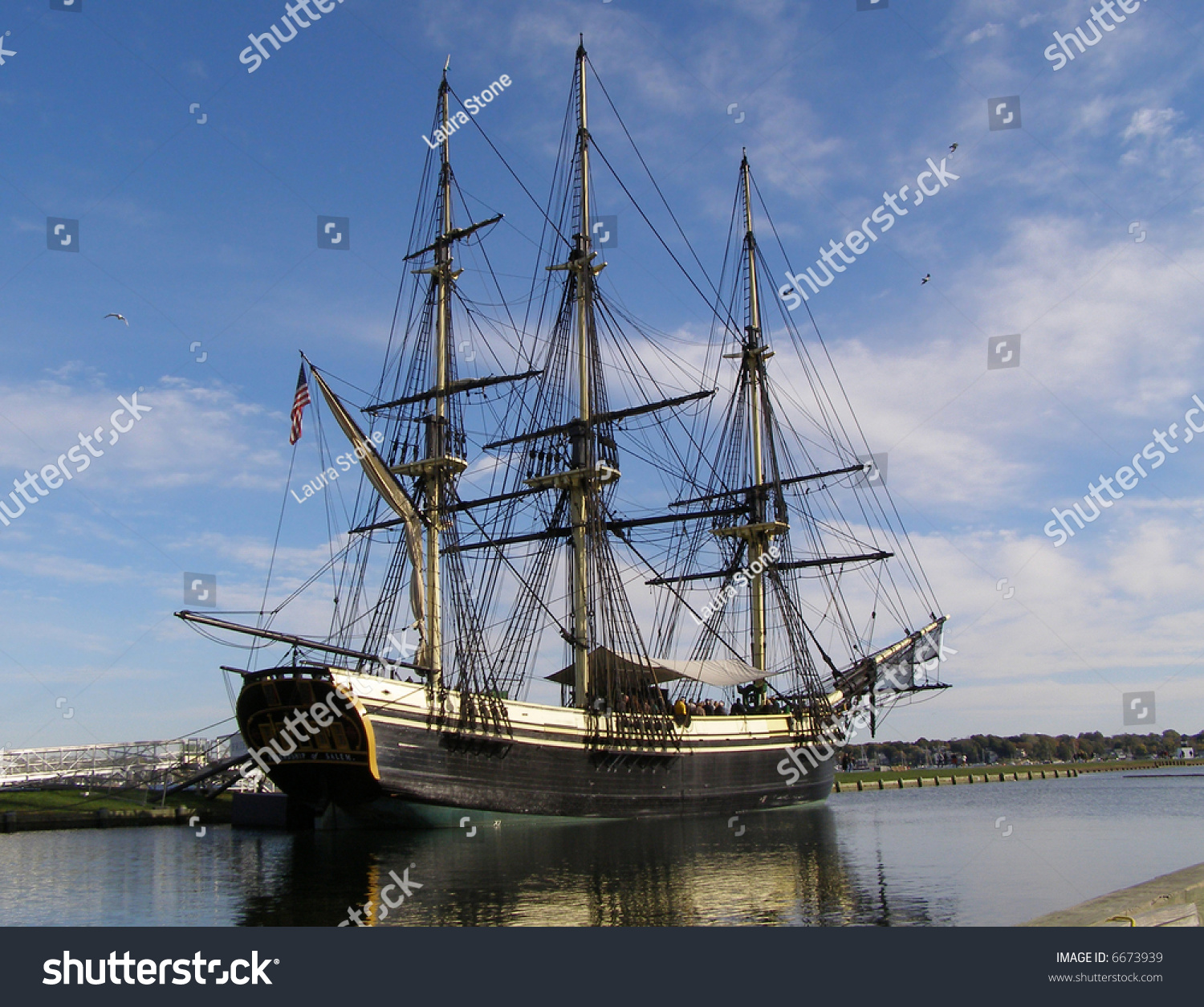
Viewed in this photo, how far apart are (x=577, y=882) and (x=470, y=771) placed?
550 inches

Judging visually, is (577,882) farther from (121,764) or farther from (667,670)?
(121,764)

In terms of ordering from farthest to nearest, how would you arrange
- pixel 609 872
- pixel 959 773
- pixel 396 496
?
pixel 959 773 < pixel 396 496 < pixel 609 872

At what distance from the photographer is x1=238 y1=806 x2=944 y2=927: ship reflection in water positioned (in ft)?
57.3

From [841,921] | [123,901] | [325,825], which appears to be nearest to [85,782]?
[325,825]

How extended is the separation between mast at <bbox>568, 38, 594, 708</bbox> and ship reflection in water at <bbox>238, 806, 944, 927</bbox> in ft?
31.6

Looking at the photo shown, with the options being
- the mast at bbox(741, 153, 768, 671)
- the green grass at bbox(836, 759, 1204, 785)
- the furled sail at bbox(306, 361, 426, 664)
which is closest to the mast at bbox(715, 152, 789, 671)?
the mast at bbox(741, 153, 768, 671)

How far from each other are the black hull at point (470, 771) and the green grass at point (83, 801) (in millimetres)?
12356

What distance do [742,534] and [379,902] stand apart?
1681 inches

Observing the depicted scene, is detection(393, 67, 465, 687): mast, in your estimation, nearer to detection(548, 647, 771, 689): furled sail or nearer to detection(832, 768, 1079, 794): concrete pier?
detection(548, 647, 771, 689): furled sail

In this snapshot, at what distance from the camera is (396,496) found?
3966 cm

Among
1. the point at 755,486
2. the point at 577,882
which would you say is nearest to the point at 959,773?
the point at 755,486

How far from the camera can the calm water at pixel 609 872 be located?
1800 centimetres

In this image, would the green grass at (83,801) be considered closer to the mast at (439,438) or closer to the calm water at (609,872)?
the calm water at (609,872)

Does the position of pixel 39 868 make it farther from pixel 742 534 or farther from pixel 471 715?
pixel 742 534
